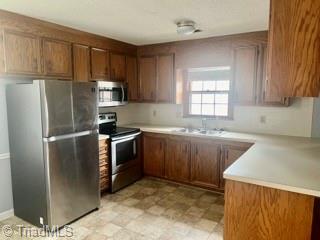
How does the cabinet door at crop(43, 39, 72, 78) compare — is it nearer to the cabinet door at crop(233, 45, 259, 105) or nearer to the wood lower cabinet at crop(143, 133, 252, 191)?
the wood lower cabinet at crop(143, 133, 252, 191)

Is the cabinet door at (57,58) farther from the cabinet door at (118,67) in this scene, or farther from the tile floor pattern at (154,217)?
the tile floor pattern at (154,217)

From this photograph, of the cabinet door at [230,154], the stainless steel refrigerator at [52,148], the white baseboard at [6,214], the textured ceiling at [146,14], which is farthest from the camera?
the cabinet door at [230,154]

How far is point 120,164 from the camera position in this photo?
3.47 metres

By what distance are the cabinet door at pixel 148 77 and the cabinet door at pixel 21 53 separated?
1.86 meters

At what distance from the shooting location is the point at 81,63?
3.22 m

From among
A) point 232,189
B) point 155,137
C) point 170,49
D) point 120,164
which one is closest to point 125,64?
point 170,49

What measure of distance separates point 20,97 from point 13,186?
1.10 metres

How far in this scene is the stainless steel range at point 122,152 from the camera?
3355 mm

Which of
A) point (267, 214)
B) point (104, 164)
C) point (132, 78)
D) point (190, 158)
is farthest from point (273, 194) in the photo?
point (132, 78)

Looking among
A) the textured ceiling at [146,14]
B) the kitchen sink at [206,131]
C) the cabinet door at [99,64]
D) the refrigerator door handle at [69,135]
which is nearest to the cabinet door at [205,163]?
the kitchen sink at [206,131]

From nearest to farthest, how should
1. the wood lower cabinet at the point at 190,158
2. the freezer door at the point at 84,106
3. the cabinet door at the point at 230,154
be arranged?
the freezer door at the point at 84,106, the cabinet door at the point at 230,154, the wood lower cabinet at the point at 190,158

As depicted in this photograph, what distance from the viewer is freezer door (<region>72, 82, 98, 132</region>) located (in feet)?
8.38

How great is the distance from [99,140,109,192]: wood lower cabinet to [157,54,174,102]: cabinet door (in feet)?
4.48

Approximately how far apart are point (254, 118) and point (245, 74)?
693 mm
